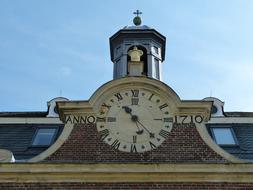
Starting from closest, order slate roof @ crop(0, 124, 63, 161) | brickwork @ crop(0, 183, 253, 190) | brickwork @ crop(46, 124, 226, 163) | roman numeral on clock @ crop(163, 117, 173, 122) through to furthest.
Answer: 1. brickwork @ crop(0, 183, 253, 190)
2. brickwork @ crop(46, 124, 226, 163)
3. roman numeral on clock @ crop(163, 117, 173, 122)
4. slate roof @ crop(0, 124, 63, 161)

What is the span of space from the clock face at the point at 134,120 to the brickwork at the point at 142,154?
0.21 m

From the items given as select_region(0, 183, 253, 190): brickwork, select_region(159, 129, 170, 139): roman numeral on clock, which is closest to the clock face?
select_region(159, 129, 170, 139): roman numeral on clock

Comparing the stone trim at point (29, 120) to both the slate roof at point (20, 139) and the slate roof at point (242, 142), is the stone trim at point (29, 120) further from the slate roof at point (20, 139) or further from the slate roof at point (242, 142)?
the slate roof at point (242, 142)

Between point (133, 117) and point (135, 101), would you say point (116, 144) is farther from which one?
point (135, 101)

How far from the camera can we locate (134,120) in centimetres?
1820

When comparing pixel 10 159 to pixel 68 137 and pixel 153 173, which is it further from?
pixel 153 173

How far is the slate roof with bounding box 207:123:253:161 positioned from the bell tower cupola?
3.20m

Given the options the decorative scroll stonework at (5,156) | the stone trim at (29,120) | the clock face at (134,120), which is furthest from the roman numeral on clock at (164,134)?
the stone trim at (29,120)

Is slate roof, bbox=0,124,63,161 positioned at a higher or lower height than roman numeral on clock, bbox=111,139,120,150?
higher

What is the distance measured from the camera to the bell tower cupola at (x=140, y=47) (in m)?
22.9

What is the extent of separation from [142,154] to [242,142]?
448 cm

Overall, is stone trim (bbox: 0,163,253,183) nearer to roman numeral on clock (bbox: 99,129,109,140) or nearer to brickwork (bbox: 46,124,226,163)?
brickwork (bbox: 46,124,226,163)

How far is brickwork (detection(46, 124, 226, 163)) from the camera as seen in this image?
17.4m

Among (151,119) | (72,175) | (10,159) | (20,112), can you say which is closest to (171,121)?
(151,119)
